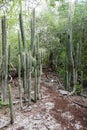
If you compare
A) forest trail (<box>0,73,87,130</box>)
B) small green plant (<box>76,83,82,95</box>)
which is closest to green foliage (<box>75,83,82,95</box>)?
small green plant (<box>76,83,82,95</box>)

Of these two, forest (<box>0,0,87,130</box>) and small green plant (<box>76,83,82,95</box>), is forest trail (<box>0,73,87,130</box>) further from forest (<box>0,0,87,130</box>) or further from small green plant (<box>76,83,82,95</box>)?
small green plant (<box>76,83,82,95</box>)

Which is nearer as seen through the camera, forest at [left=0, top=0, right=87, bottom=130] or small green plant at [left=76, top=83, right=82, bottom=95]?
forest at [left=0, top=0, right=87, bottom=130]

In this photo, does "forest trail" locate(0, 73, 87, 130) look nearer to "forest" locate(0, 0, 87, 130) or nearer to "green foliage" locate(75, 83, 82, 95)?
"forest" locate(0, 0, 87, 130)

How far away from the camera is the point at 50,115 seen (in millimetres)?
6758

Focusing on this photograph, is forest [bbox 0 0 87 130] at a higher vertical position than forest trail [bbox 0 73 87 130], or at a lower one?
higher

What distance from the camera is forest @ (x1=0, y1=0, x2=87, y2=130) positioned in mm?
6480

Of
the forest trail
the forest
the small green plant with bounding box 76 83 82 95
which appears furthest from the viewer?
the small green plant with bounding box 76 83 82 95

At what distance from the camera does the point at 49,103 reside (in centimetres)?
755

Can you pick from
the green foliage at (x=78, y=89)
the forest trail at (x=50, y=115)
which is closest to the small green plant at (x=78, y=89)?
the green foliage at (x=78, y=89)

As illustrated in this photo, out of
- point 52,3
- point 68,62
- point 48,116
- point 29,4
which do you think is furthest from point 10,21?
point 48,116

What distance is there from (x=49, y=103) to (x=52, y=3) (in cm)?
332

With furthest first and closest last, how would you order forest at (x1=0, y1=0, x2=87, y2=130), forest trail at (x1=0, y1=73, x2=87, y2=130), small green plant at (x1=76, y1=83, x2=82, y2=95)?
small green plant at (x1=76, y1=83, x2=82, y2=95) → forest at (x1=0, y1=0, x2=87, y2=130) → forest trail at (x1=0, y1=73, x2=87, y2=130)

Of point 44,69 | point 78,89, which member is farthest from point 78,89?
point 44,69

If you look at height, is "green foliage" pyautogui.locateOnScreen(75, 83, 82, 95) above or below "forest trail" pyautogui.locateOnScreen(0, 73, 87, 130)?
above
